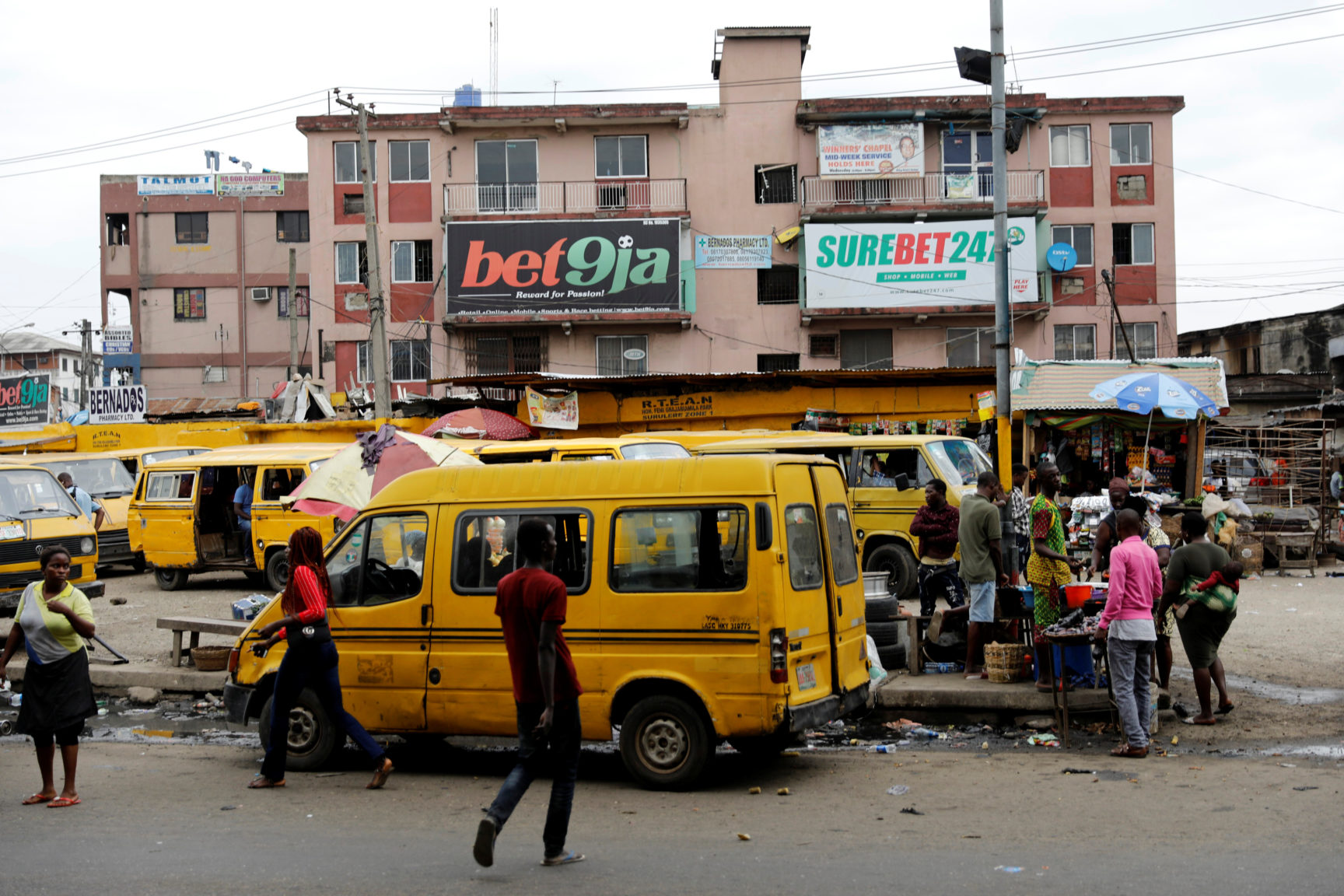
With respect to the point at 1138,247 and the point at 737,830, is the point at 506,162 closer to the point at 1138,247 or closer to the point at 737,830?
the point at 1138,247

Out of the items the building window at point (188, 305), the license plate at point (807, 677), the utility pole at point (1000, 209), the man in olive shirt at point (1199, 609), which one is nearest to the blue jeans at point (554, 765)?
the license plate at point (807, 677)

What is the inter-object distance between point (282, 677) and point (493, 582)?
1496mm

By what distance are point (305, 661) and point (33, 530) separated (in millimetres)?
8482

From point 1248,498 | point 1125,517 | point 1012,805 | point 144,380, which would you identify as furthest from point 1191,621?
point 144,380

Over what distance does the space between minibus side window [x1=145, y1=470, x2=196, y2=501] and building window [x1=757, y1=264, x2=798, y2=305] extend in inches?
842

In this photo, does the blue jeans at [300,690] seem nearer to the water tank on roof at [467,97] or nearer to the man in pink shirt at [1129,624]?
the man in pink shirt at [1129,624]

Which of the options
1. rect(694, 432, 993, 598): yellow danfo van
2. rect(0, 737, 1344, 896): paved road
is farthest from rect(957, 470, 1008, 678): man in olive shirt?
rect(694, 432, 993, 598): yellow danfo van

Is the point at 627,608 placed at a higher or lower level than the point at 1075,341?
lower

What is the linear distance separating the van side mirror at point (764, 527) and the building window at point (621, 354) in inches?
1158

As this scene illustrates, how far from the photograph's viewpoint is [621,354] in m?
36.5

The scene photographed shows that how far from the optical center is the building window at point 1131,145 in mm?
37094

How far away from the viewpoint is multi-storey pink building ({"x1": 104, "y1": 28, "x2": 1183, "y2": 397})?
116ft

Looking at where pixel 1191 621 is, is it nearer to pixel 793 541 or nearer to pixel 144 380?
pixel 793 541

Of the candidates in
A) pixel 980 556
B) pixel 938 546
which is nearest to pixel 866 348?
pixel 938 546
